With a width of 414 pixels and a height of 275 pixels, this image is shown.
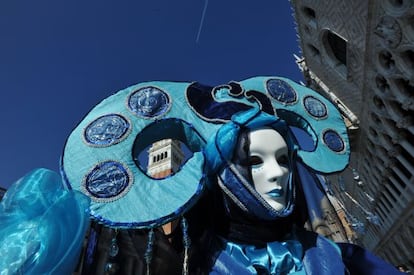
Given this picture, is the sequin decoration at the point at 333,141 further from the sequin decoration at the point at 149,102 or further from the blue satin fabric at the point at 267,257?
the sequin decoration at the point at 149,102

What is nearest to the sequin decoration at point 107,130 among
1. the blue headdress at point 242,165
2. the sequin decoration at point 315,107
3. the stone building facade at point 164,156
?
the blue headdress at point 242,165

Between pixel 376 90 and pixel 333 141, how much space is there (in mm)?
8852

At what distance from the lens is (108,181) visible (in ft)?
4.83

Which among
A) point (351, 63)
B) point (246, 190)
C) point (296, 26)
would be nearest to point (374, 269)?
point (246, 190)

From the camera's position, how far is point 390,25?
7707 millimetres

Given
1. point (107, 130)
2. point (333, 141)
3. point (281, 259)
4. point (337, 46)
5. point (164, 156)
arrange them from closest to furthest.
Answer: point (281, 259) → point (107, 130) → point (333, 141) → point (337, 46) → point (164, 156)

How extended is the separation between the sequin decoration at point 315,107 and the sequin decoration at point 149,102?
3.68ft

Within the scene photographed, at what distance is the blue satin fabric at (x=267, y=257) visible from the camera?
140 cm

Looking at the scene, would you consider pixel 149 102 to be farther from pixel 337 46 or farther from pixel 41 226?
pixel 337 46

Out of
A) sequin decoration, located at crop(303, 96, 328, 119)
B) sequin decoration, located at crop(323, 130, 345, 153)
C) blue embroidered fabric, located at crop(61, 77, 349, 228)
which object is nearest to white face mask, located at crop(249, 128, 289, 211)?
blue embroidered fabric, located at crop(61, 77, 349, 228)

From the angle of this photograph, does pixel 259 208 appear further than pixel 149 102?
No

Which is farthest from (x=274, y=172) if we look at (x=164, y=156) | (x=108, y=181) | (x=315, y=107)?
(x=164, y=156)

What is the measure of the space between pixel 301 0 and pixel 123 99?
12.6m

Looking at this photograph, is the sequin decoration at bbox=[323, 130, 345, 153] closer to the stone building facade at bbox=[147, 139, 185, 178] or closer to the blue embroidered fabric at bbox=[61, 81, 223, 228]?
the blue embroidered fabric at bbox=[61, 81, 223, 228]
